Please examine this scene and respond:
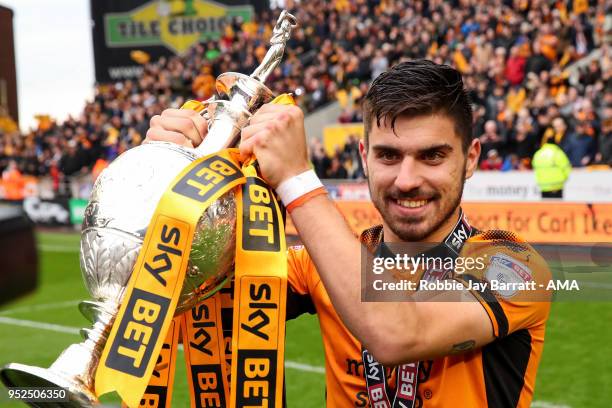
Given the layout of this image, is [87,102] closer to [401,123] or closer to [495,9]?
[495,9]

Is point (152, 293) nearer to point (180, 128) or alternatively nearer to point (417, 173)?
point (180, 128)

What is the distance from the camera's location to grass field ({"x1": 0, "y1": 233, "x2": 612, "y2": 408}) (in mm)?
5258

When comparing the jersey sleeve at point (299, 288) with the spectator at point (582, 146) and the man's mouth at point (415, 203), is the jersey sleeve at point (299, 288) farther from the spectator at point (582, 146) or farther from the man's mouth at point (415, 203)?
the spectator at point (582, 146)

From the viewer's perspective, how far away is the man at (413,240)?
148cm

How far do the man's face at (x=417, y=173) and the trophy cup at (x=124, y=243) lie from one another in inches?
14.1

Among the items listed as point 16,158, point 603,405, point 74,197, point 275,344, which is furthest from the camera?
point 16,158

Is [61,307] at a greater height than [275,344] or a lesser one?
lesser

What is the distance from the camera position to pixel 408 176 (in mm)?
1672

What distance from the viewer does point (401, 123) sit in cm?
169

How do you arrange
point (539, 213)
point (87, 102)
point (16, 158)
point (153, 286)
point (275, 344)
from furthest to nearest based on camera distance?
point (87, 102) < point (16, 158) < point (539, 213) < point (275, 344) < point (153, 286)

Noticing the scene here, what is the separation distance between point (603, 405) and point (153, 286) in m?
4.25

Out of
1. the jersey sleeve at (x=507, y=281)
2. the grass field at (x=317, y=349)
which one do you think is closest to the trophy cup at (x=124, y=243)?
the jersey sleeve at (x=507, y=281)

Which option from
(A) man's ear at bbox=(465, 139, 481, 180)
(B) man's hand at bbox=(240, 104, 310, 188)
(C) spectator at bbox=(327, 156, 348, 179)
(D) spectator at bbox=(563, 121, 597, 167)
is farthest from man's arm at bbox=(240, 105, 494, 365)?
(C) spectator at bbox=(327, 156, 348, 179)

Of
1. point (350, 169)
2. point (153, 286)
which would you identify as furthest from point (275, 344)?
point (350, 169)
